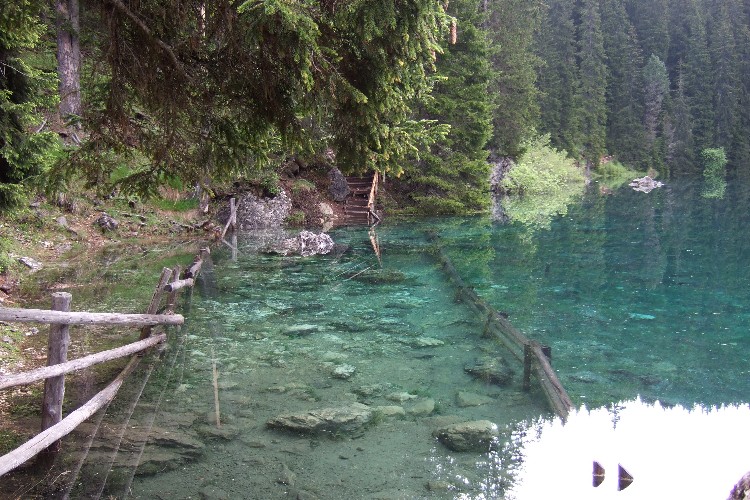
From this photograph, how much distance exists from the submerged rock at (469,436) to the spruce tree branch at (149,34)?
5.41 m

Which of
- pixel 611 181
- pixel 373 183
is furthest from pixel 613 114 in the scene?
pixel 373 183

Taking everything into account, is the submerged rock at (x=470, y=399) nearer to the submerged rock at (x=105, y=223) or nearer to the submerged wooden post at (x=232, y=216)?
the submerged rock at (x=105, y=223)

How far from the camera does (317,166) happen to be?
109 ft

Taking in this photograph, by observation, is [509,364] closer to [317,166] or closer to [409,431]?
[409,431]

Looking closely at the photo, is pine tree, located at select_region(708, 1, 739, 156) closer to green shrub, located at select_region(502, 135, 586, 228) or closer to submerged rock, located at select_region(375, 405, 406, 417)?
green shrub, located at select_region(502, 135, 586, 228)

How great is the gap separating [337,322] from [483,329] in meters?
3.11

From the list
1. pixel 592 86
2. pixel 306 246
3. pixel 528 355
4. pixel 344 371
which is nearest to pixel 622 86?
pixel 592 86

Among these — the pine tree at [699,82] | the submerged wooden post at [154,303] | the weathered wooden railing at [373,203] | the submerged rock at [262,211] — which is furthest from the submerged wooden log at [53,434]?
the pine tree at [699,82]

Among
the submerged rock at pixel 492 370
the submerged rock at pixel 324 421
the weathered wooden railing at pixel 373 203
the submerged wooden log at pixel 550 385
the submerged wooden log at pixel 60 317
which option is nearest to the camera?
the submerged wooden log at pixel 60 317

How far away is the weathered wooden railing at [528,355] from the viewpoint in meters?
8.34

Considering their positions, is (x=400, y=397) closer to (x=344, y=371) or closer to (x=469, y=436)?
(x=344, y=371)

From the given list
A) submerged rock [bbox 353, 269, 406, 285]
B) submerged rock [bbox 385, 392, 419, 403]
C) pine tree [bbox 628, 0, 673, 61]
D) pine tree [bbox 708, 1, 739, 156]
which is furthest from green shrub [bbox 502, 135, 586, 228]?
pine tree [bbox 628, 0, 673, 61]

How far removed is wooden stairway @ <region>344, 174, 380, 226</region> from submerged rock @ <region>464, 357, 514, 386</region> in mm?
20304

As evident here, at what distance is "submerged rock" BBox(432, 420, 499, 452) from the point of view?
741cm
